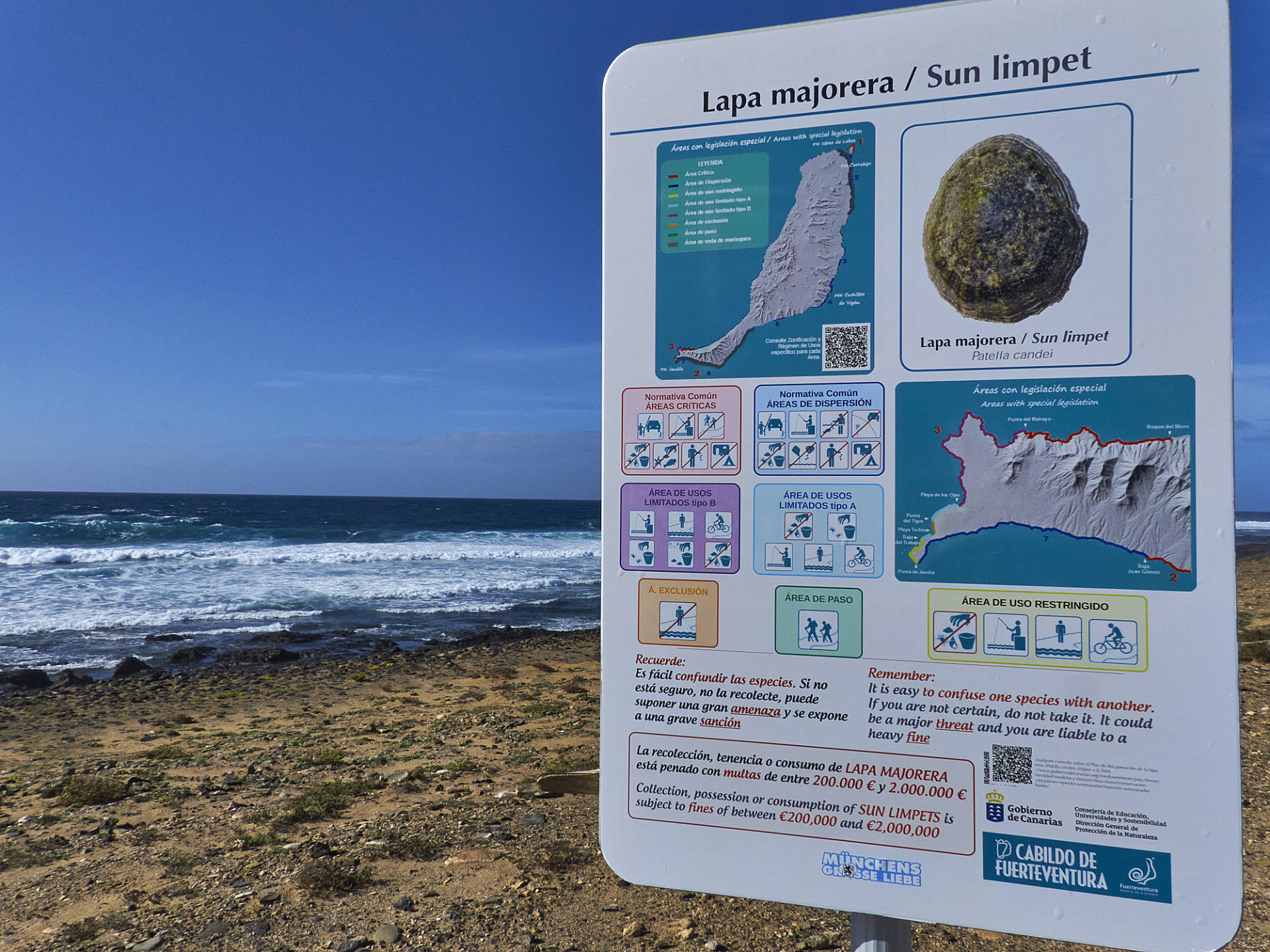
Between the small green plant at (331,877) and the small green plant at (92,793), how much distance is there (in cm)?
300

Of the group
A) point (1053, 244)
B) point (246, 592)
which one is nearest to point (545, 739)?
point (1053, 244)

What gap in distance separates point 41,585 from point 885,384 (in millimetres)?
27620

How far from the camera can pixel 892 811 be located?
5.62 ft

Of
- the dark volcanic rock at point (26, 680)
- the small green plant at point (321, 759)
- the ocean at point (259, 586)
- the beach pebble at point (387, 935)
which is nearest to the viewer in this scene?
the beach pebble at point (387, 935)

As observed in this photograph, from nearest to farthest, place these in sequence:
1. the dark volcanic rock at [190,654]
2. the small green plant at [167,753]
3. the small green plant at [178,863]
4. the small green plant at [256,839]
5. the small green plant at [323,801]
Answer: the small green plant at [178,863], the small green plant at [256,839], the small green plant at [323,801], the small green plant at [167,753], the dark volcanic rock at [190,654]

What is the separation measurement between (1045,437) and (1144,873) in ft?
3.15

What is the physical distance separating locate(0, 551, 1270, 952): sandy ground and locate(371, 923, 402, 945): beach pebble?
1cm

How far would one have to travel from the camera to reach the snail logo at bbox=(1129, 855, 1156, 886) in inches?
61.9

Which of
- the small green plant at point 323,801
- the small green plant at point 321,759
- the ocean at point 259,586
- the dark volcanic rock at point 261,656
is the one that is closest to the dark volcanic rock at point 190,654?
the ocean at point 259,586

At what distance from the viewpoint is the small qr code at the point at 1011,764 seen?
163cm

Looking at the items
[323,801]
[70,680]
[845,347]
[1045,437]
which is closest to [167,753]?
[323,801]

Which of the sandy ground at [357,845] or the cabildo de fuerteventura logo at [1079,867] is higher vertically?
the cabildo de fuerteventura logo at [1079,867]

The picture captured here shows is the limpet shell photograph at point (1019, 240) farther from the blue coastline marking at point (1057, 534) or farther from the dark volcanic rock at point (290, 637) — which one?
the dark volcanic rock at point (290, 637)

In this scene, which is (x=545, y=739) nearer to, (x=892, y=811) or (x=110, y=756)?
(x=110, y=756)
